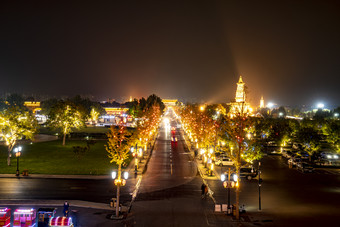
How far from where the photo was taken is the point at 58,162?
45250 millimetres

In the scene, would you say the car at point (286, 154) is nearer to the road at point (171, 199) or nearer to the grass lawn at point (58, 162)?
the road at point (171, 199)

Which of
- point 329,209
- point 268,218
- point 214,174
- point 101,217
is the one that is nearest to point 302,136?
point 214,174

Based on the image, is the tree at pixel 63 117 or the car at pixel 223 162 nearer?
the car at pixel 223 162

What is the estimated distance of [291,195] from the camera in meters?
31.0

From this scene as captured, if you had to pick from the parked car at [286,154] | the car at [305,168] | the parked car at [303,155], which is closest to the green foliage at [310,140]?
the parked car at [303,155]

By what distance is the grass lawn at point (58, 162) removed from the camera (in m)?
39.5

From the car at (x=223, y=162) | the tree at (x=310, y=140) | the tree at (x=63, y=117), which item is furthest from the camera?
the tree at (x=63, y=117)

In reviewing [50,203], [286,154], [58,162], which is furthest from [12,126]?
[286,154]

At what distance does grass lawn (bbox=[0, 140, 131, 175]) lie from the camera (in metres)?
39.5

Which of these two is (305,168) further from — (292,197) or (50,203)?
(50,203)

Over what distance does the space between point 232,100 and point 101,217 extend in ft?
62.5

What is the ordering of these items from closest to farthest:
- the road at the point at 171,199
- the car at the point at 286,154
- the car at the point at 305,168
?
1. the road at the point at 171,199
2. the car at the point at 305,168
3. the car at the point at 286,154

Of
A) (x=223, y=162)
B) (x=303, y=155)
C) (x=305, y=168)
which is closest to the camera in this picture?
(x=305, y=168)

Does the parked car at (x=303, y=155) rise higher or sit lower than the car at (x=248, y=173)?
higher
